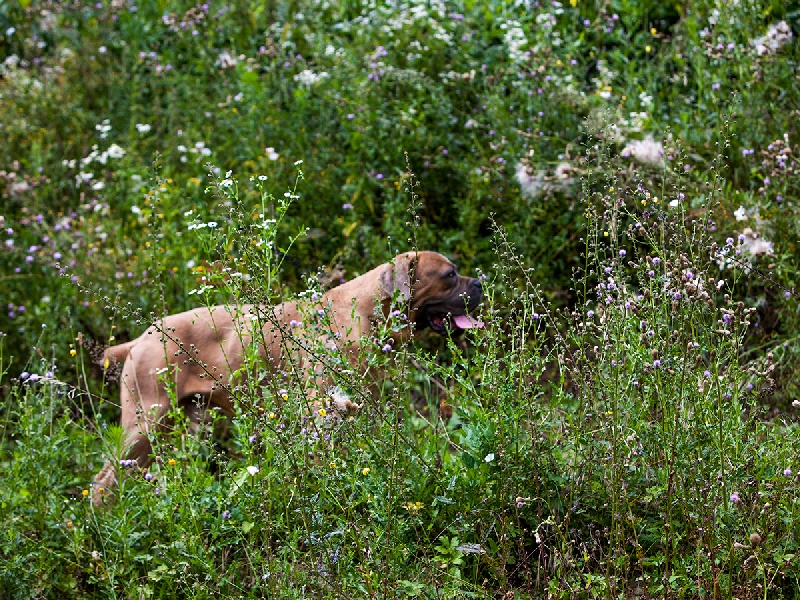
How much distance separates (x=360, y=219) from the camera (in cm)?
620

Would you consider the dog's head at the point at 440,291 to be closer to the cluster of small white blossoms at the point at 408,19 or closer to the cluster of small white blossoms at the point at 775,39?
the cluster of small white blossoms at the point at 408,19

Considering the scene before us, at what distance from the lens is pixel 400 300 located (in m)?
3.89

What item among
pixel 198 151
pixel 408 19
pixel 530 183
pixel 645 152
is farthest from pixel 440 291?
pixel 408 19

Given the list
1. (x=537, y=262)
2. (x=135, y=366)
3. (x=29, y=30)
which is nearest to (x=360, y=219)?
(x=537, y=262)

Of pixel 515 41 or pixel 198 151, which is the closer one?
pixel 515 41

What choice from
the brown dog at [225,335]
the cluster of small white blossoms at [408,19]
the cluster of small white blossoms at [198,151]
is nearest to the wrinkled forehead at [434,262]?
the brown dog at [225,335]

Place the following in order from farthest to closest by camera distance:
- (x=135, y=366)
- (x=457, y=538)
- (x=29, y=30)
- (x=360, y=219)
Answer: (x=29, y=30), (x=360, y=219), (x=135, y=366), (x=457, y=538)

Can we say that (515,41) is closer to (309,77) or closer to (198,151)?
(309,77)

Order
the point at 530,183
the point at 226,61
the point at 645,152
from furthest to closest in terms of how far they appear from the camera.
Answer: the point at 226,61, the point at 530,183, the point at 645,152

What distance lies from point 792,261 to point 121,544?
3624 mm

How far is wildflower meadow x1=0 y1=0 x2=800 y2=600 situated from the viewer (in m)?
3.08

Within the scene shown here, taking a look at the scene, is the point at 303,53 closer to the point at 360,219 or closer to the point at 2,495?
the point at 360,219

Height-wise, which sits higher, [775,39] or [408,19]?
[775,39]

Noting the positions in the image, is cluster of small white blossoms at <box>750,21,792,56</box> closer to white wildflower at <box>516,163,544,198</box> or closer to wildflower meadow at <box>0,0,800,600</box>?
wildflower meadow at <box>0,0,800,600</box>
